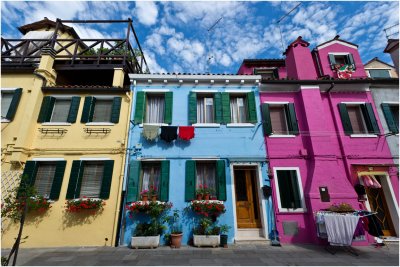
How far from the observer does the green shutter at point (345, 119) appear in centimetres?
887

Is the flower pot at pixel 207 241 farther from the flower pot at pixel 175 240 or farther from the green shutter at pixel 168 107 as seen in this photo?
the green shutter at pixel 168 107

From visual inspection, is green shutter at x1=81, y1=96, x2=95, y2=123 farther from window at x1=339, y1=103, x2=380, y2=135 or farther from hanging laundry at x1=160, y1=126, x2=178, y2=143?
window at x1=339, y1=103, x2=380, y2=135

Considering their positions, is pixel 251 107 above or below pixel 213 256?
above

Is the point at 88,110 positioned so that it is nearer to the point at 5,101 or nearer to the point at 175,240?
the point at 5,101

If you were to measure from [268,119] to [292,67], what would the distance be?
3.67 metres

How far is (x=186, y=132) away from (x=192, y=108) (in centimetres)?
129

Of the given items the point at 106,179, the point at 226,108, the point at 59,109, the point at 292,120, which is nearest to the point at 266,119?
the point at 292,120

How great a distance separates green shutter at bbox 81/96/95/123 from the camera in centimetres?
891

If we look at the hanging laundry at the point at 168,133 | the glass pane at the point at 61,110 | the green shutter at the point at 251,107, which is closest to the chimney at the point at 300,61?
the green shutter at the point at 251,107

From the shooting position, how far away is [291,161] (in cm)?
840

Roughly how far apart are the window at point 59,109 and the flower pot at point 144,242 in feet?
19.0

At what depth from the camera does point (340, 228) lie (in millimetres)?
6379

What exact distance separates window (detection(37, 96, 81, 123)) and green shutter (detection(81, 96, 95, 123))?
15.1 inches

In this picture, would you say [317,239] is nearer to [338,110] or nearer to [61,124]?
[338,110]
